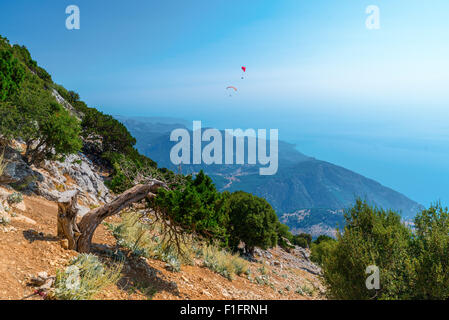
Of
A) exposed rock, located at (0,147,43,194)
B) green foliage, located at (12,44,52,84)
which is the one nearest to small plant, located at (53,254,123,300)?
exposed rock, located at (0,147,43,194)

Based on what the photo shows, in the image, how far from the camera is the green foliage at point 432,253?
5.93 metres

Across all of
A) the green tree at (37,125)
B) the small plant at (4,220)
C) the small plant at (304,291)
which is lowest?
the small plant at (304,291)

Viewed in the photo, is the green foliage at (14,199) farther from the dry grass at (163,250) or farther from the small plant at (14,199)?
the dry grass at (163,250)

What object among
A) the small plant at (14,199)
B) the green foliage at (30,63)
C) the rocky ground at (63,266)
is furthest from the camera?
the green foliage at (30,63)

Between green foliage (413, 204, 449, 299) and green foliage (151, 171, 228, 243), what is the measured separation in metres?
5.54

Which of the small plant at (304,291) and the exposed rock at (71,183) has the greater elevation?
the exposed rock at (71,183)

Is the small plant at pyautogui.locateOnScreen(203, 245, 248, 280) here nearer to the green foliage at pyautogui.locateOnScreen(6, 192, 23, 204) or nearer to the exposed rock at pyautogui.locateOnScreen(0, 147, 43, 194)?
the green foliage at pyautogui.locateOnScreen(6, 192, 23, 204)

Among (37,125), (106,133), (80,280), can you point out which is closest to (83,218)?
(80,280)

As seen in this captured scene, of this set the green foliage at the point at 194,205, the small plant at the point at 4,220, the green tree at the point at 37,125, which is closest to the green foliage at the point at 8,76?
the green tree at the point at 37,125

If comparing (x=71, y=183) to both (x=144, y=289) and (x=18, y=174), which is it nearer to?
(x=18, y=174)

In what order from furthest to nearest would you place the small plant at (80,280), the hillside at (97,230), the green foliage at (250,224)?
the green foliage at (250,224), the hillside at (97,230), the small plant at (80,280)

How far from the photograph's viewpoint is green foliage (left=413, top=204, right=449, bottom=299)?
5926mm

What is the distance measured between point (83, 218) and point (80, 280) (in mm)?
2200

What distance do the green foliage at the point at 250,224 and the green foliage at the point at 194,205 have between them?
14813 mm
